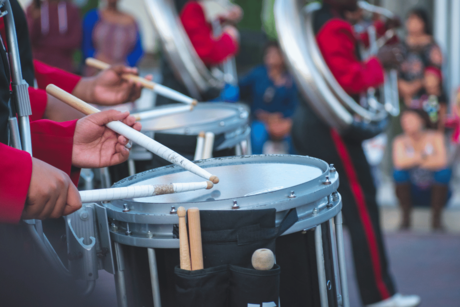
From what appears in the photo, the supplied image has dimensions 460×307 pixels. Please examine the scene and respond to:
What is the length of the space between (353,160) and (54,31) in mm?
3174

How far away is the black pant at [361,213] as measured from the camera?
2.57 m

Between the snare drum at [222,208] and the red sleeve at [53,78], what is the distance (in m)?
0.67

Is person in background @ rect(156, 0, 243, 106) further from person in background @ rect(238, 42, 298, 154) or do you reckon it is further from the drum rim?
the drum rim

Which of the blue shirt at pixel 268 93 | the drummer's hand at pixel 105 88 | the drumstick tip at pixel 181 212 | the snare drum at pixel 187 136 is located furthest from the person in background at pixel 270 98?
the drumstick tip at pixel 181 212

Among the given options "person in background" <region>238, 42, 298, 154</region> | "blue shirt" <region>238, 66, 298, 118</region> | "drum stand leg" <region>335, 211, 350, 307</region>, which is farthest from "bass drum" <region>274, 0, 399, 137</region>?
"blue shirt" <region>238, 66, 298, 118</region>

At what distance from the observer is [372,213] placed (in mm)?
2609

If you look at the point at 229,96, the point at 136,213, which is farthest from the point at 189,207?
the point at 229,96

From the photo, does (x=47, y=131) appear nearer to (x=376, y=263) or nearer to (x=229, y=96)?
(x=376, y=263)

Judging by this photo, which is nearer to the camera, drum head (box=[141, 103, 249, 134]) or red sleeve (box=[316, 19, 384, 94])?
drum head (box=[141, 103, 249, 134])

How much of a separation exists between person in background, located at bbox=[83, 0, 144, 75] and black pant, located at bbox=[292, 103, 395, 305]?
2.62 meters

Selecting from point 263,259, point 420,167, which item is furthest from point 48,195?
point 420,167

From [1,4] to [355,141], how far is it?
74.8 inches

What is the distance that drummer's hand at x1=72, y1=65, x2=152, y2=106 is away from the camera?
1.84 meters

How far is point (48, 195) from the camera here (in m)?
0.93
